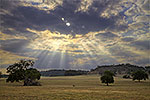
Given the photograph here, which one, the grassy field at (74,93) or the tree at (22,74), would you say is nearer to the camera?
the grassy field at (74,93)

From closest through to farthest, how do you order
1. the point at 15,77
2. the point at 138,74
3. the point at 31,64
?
the point at 15,77 → the point at 31,64 → the point at 138,74

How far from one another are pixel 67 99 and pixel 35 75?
60.3 meters

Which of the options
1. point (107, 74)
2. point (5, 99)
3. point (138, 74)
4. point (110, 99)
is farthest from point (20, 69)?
point (138, 74)

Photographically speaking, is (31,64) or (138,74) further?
(138,74)

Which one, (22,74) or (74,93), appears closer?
(74,93)

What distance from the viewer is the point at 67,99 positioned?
91.9 feet

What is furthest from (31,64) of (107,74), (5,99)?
(5,99)

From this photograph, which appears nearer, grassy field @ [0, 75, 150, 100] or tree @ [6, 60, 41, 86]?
grassy field @ [0, 75, 150, 100]

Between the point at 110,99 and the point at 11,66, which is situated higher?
the point at 11,66

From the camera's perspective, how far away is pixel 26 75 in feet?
272

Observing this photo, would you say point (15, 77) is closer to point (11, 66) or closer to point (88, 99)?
point (11, 66)

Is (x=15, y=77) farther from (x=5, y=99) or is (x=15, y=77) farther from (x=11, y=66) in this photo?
(x=5, y=99)

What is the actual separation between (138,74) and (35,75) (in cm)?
6794

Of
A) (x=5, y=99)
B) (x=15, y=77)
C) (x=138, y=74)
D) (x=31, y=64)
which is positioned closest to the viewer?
(x=5, y=99)
